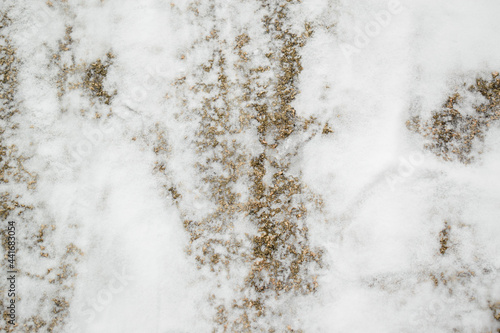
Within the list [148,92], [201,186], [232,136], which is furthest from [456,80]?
[148,92]

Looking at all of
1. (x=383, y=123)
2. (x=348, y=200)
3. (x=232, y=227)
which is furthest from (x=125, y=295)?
(x=383, y=123)

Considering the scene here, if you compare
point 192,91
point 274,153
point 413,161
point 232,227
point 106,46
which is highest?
point 106,46

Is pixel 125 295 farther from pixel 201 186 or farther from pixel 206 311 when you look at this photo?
pixel 201 186

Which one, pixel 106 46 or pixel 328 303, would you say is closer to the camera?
pixel 328 303

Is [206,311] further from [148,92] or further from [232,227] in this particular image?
[148,92]

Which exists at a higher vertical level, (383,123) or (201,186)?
(383,123)

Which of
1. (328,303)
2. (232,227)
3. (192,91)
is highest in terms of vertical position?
(192,91)
